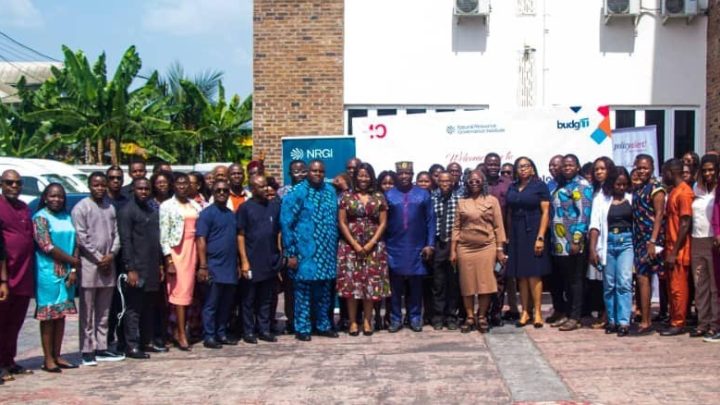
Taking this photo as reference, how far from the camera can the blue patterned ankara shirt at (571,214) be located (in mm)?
8938

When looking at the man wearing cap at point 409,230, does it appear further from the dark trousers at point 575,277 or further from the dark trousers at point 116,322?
the dark trousers at point 116,322

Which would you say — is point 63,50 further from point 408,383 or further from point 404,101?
point 408,383

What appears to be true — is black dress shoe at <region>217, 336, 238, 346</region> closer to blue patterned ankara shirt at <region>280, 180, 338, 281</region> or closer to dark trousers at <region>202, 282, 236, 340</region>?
dark trousers at <region>202, 282, 236, 340</region>

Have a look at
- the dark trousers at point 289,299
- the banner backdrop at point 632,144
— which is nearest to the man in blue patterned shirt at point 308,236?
the dark trousers at point 289,299

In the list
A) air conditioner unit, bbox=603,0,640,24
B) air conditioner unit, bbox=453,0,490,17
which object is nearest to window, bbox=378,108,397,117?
air conditioner unit, bbox=453,0,490,17

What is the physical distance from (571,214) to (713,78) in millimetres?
6420

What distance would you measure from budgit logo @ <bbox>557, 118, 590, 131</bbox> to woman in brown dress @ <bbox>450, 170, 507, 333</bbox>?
257 centimetres

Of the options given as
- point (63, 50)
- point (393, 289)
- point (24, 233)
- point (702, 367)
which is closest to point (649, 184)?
point (702, 367)

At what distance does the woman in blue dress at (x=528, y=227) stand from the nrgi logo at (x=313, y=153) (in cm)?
283

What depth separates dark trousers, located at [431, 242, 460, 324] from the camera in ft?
30.3

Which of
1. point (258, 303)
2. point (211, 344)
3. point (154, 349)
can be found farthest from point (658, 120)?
point (154, 349)

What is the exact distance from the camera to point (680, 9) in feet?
46.1

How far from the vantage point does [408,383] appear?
6.95 meters

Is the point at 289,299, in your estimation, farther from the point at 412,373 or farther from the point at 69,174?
the point at 69,174
